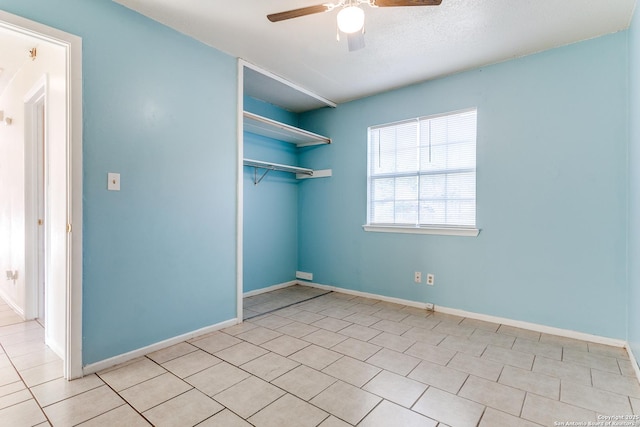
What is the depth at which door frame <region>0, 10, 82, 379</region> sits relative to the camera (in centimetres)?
197

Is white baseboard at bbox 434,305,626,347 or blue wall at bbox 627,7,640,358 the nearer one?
blue wall at bbox 627,7,640,358

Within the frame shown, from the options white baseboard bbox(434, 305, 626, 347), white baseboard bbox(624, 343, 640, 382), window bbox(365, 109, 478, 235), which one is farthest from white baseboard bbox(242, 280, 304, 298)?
white baseboard bbox(624, 343, 640, 382)

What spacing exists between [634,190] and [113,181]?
369 centimetres

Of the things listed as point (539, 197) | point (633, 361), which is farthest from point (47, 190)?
point (633, 361)

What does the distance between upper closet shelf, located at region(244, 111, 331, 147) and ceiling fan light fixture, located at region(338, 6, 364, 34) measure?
1.74 metres

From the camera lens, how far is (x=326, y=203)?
14.2ft

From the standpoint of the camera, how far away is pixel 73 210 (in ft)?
6.50

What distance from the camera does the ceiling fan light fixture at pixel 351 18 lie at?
160 centimetres

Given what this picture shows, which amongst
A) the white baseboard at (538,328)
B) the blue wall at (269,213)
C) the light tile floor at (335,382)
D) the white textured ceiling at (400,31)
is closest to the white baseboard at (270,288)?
the blue wall at (269,213)

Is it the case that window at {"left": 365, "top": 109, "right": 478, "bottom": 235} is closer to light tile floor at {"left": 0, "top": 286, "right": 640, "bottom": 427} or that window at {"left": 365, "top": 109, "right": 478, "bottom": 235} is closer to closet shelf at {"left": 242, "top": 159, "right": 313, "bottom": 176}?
closet shelf at {"left": 242, "top": 159, "right": 313, "bottom": 176}

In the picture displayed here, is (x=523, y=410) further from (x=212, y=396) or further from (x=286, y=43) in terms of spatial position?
(x=286, y=43)

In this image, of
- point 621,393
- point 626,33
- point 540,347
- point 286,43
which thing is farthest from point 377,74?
point 621,393

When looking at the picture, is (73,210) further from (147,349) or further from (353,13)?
(353,13)

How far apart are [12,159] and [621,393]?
18.5ft
